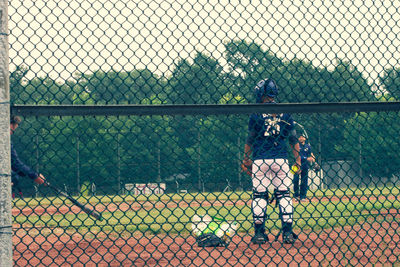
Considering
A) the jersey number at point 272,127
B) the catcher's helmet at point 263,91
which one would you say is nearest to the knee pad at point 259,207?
the jersey number at point 272,127

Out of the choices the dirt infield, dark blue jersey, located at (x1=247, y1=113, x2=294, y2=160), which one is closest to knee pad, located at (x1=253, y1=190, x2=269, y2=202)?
dark blue jersey, located at (x1=247, y1=113, x2=294, y2=160)

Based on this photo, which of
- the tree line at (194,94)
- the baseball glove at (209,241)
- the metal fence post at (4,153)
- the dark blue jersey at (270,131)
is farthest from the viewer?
the baseball glove at (209,241)

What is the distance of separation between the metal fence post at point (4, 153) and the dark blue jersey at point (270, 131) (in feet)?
10.1

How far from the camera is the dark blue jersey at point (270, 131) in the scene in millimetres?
5898

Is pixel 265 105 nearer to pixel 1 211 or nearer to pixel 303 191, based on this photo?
pixel 1 211

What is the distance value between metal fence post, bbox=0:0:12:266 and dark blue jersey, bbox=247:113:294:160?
309cm

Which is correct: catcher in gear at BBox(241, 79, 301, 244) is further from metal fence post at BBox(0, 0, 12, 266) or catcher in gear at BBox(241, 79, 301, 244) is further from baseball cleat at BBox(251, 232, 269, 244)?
metal fence post at BBox(0, 0, 12, 266)

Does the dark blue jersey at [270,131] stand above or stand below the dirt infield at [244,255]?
above

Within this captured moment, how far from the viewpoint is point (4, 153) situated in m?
3.16

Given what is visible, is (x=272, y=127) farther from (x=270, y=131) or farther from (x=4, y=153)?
(x=4, y=153)

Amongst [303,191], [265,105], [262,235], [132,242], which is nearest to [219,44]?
[265,105]

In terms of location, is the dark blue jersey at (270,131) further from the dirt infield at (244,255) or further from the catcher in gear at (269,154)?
the dirt infield at (244,255)

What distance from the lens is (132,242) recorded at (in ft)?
23.9

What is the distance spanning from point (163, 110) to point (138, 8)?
0.79 meters
